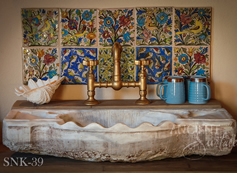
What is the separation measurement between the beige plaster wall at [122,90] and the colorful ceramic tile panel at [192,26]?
3cm

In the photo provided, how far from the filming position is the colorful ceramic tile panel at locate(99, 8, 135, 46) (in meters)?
1.24

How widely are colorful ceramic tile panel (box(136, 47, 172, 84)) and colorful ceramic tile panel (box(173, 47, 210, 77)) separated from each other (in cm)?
3

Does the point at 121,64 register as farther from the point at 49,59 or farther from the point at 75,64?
the point at 49,59

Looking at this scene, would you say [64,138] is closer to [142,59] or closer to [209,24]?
[142,59]

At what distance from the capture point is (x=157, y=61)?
125 cm

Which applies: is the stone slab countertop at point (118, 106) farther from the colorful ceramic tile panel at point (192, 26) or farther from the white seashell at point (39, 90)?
the colorful ceramic tile panel at point (192, 26)

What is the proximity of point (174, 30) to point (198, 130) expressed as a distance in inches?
20.9

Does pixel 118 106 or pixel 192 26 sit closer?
pixel 118 106

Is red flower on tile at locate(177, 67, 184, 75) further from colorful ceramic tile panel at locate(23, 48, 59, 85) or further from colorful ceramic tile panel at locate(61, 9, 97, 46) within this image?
colorful ceramic tile panel at locate(23, 48, 59, 85)

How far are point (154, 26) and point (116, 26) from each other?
18 centimetres

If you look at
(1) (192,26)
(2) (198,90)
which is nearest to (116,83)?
(2) (198,90)

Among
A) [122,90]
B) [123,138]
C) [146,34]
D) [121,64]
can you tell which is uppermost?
[146,34]

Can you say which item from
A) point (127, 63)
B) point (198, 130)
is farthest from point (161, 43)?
point (198, 130)

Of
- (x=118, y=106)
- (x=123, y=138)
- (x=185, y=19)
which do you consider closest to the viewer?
(x=123, y=138)
